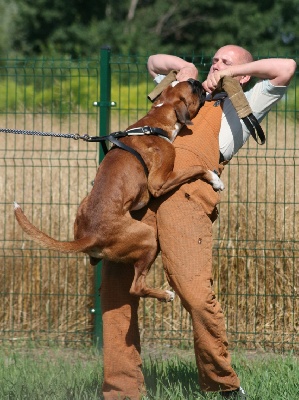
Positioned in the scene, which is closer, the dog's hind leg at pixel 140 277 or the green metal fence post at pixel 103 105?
the dog's hind leg at pixel 140 277

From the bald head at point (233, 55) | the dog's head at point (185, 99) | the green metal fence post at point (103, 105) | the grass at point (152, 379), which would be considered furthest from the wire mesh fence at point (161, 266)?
the dog's head at point (185, 99)

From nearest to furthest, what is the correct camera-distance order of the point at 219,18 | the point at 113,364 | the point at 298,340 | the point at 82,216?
the point at 82,216, the point at 113,364, the point at 298,340, the point at 219,18

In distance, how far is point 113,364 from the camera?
5.46 meters

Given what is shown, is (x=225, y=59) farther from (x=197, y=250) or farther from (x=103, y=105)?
(x=103, y=105)

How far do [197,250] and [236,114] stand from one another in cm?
92

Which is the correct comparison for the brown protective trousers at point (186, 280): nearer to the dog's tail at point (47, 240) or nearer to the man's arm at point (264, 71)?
the man's arm at point (264, 71)

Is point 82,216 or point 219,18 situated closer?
point 82,216

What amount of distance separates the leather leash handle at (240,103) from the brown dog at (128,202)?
1.12 ft

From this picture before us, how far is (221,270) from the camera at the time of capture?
850cm

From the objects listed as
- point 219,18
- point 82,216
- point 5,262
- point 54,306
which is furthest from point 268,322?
point 219,18

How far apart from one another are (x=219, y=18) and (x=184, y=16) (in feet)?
6.76

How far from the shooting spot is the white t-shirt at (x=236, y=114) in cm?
530

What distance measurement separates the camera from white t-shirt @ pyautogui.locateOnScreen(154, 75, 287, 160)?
5.30 metres

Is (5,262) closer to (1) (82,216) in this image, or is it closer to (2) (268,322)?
(2) (268,322)
